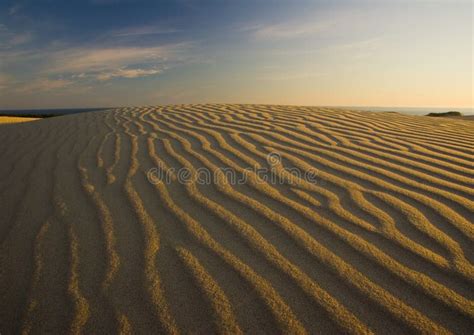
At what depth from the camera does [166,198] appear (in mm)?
2145

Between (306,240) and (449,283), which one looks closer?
(449,283)

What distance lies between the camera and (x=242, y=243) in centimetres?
162

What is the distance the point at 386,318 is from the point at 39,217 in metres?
2.08

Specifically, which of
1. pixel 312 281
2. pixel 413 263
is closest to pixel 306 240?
pixel 312 281

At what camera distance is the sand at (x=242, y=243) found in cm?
121

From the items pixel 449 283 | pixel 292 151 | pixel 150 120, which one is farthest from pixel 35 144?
pixel 449 283

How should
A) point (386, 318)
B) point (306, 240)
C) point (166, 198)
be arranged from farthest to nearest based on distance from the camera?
point (166, 198)
point (306, 240)
point (386, 318)

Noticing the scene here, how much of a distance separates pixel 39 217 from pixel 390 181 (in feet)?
8.28

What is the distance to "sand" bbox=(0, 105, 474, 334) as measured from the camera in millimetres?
1213

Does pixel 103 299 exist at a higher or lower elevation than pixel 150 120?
lower

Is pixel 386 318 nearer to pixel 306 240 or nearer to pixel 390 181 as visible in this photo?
pixel 306 240

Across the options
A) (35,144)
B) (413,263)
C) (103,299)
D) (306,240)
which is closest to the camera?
(103,299)

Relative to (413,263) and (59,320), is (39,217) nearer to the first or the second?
(59,320)

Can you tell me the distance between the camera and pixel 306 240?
1616mm
